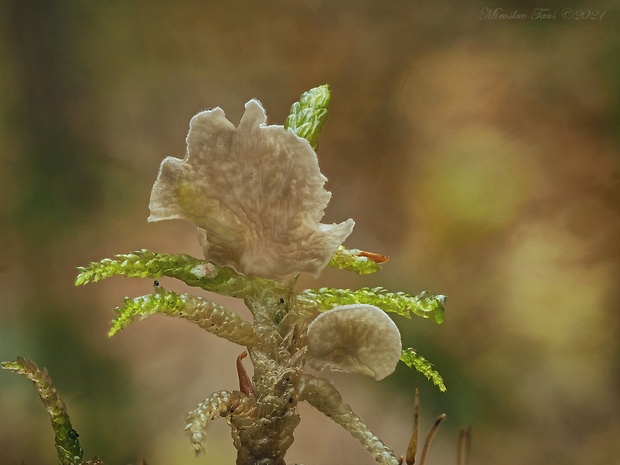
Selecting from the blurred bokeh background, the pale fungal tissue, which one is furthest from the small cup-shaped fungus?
the blurred bokeh background

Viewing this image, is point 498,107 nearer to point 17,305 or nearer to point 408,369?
point 408,369

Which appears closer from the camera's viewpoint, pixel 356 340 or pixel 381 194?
pixel 356 340

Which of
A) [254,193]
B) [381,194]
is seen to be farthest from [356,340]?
[381,194]

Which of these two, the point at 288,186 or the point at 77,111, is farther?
the point at 77,111

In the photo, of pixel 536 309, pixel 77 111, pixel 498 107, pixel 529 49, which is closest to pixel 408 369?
pixel 536 309

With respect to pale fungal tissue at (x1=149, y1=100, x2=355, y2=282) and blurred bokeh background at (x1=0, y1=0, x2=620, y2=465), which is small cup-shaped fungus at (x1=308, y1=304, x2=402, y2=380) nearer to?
pale fungal tissue at (x1=149, y1=100, x2=355, y2=282)

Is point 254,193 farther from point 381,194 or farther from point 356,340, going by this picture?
point 381,194
